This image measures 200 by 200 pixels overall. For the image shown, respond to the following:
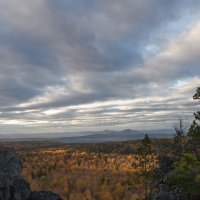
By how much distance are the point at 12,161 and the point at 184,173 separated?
2018 cm

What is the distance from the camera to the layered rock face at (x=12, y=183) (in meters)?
28.1

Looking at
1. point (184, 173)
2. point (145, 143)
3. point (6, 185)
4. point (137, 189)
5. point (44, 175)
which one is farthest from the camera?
point (44, 175)

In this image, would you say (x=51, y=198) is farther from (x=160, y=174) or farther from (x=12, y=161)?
(x=160, y=174)

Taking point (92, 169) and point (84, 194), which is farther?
point (92, 169)

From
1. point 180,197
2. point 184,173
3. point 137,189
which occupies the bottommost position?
point 137,189

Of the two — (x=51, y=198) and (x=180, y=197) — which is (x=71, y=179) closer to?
(x=51, y=198)

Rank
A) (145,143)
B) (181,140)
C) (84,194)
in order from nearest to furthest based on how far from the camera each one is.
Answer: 1. (181,140)
2. (145,143)
3. (84,194)

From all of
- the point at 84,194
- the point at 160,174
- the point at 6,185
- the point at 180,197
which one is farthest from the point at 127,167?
the point at 180,197

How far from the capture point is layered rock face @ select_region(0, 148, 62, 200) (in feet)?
92.2

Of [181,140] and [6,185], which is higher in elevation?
[181,140]

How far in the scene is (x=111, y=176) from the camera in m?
66.2

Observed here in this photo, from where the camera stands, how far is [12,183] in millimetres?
29312

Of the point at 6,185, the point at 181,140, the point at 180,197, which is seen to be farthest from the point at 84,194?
the point at 180,197

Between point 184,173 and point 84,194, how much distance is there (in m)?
39.3
